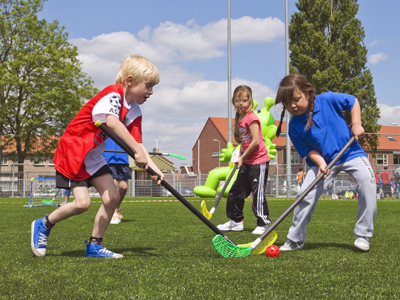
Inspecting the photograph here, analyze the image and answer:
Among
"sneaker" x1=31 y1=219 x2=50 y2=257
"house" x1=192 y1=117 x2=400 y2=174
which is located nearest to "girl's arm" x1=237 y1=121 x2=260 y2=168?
"sneaker" x1=31 y1=219 x2=50 y2=257

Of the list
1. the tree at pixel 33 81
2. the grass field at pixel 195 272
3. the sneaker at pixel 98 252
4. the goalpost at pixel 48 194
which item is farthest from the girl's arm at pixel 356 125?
the tree at pixel 33 81

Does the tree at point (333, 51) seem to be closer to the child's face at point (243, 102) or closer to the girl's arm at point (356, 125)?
the child's face at point (243, 102)

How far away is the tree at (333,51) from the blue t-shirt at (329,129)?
1266 inches

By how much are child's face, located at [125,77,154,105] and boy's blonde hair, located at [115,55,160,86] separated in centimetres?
3

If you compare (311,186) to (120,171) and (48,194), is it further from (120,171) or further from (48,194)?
(48,194)

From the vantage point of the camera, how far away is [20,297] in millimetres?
Answer: 2518

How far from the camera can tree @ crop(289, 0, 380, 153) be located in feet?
117

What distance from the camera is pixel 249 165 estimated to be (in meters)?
6.00

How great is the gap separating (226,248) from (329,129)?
Answer: 1400 mm

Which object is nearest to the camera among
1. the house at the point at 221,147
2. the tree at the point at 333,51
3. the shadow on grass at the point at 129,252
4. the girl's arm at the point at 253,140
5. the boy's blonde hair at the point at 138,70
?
the boy's blonde hair at the point at 138,70

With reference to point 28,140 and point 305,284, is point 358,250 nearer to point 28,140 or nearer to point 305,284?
point 305,284

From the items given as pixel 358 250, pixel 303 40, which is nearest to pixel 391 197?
pixel 303 40

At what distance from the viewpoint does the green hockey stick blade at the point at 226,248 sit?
12.7ft

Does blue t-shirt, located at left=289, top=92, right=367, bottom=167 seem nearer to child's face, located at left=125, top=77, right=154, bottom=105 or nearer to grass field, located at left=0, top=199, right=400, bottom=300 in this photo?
grass field, located at left=0, top=199, right=400, bottom=300
